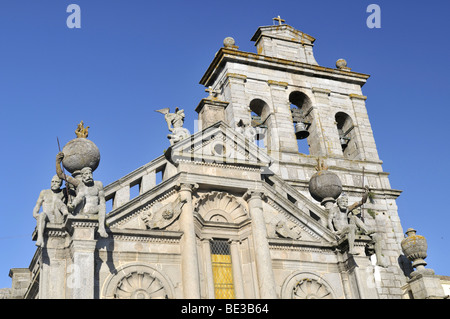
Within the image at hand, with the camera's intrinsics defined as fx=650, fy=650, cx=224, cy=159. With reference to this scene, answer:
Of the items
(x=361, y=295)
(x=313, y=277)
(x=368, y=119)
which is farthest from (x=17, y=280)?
(x=368, y=119)

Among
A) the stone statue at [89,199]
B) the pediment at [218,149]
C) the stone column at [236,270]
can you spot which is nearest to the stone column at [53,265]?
the stone statue at [89,199]

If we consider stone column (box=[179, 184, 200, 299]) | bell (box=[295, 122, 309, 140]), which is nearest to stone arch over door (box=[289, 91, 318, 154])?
bell (box=[295, 122, 309, 140])

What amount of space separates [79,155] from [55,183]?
4.14 ft

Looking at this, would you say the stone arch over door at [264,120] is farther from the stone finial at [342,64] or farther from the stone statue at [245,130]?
the stone statue at [245,130]

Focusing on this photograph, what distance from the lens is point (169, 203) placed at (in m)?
20.3

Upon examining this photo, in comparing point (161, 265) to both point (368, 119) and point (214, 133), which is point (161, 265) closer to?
point (214, 133)

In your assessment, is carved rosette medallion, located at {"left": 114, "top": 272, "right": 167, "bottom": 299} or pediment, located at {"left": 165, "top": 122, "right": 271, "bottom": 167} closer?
carved rosette medallion, located at {"left": 114, "top": 272, "right": 167, "bottom": 299}

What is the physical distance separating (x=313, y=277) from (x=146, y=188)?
6038 mm

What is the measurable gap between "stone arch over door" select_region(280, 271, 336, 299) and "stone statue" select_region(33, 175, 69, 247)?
710cm

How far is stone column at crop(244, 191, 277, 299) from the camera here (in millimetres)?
19453

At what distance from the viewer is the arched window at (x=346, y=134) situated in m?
34.4

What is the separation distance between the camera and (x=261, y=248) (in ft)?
65.7

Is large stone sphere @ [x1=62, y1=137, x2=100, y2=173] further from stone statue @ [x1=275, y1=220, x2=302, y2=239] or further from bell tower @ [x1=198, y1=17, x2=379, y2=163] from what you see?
bell tower @ [x1=198, y1=17, x2=379, y2=163]

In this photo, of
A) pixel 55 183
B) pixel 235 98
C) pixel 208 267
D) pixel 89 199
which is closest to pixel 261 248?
pixel 208 267
